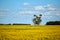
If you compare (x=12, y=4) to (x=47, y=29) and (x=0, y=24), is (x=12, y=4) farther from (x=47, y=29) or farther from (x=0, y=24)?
(x=47, y=29)

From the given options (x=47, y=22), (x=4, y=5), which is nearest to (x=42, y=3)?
(x=47, y=22)

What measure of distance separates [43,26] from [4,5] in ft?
4.68

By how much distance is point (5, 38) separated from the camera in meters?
5.89

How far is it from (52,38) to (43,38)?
8.9 inches

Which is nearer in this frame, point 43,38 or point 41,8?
point 43,38

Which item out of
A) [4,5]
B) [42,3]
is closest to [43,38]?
[42,3]

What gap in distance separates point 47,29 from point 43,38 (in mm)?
1687

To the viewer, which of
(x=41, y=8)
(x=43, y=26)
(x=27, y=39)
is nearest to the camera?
(x=27, y=39)

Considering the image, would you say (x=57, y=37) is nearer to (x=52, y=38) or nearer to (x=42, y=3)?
(x=52, y=38)

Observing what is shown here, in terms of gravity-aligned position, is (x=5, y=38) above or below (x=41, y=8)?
below

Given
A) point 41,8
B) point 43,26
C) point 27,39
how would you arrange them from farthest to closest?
point 43,26 < point 41,8 < point 27,39

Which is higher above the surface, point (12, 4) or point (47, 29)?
point (12, 4)

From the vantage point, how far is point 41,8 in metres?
6.92

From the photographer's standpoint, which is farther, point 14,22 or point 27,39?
point 14,22
